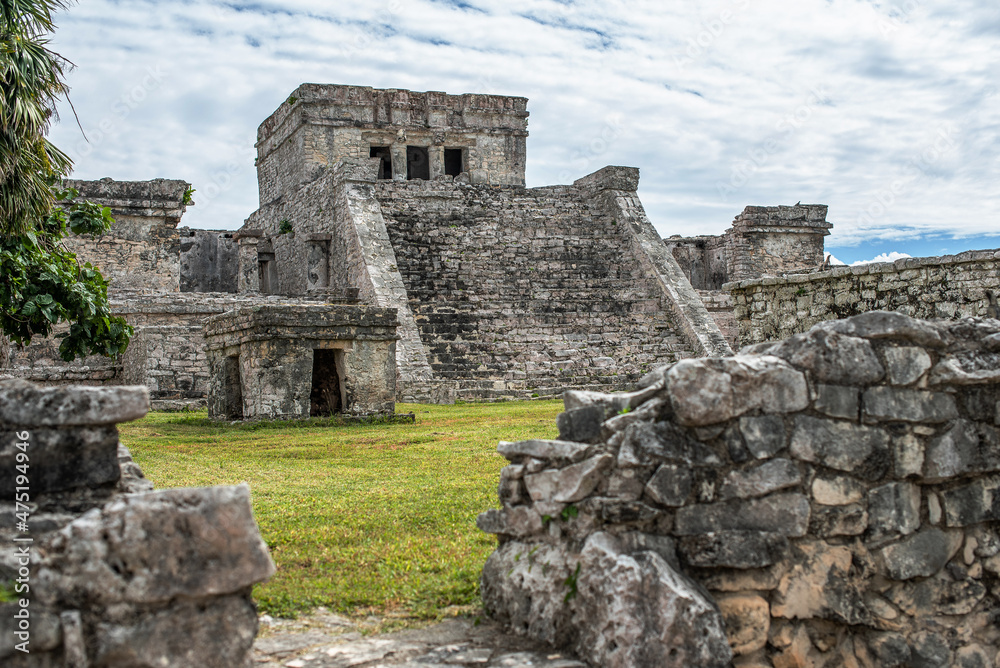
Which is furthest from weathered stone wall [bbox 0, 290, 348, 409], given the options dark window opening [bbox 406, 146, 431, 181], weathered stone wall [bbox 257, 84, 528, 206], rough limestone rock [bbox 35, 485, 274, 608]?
dark window opening [bbox 406, 146, 431, 181]

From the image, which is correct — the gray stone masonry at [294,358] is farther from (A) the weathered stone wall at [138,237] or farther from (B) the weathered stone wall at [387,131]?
(B) the weathered stone wall at [387,131]

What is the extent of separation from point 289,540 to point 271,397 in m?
5.25

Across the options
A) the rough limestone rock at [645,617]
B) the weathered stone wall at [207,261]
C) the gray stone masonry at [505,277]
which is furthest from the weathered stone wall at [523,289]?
the rough limestone rock at [645,617]

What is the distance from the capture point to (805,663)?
11.6 ft

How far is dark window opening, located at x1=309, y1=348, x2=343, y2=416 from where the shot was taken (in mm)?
11031

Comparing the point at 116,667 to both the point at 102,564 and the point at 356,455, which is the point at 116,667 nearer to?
the point at 102,564

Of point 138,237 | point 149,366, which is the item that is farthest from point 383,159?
point 149,366

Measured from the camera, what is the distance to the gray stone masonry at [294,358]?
9.84 m

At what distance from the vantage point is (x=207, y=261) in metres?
25.9

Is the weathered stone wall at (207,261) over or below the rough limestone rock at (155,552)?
over

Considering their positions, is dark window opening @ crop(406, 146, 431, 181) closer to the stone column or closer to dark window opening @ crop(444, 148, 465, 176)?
dark window opening @ crop(444, 148, 465, 176)

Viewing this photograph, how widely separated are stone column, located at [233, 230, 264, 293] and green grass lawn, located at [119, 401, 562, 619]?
39.7ft

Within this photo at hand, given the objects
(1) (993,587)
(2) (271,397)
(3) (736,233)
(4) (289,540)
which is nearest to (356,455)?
(2) (271,397)

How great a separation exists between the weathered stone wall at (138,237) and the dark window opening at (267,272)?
14.6 ft
